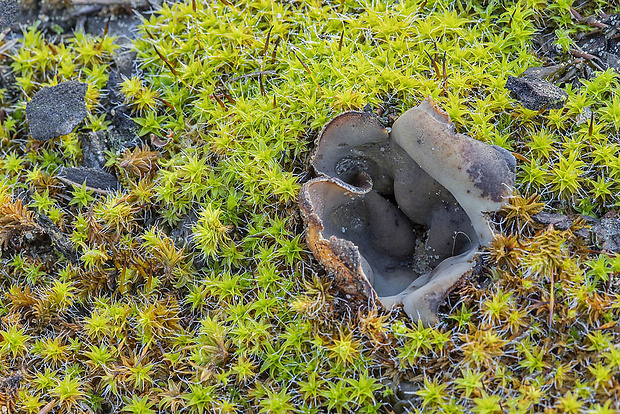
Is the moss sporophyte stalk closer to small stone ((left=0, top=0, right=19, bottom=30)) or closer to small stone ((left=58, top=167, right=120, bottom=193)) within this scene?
small stone ((left=58, top=167, right=120, bottom=193))

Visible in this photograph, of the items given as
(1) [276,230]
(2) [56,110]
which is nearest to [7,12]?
(2) [56,110]

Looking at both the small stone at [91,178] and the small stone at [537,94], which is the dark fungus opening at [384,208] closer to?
the small stone at [537,94]

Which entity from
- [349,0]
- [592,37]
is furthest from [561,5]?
[349,0]

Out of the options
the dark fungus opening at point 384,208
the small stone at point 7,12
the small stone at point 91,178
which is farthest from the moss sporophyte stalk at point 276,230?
the small stone at point 7,12

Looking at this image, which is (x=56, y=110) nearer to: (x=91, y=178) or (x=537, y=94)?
(x=91, y=178)

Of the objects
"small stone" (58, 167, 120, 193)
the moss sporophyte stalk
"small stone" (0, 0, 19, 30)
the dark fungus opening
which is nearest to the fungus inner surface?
the dark fungus opening

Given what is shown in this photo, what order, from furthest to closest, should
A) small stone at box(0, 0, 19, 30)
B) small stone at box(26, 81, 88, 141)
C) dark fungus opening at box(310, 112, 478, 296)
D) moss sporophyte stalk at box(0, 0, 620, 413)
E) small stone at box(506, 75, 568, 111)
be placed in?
small stone at box(0, 0, 19, 30) → small stone at box(26, 81, 88, 141) → small stone at box(506, 75, 568, 111) → dark fungus opening at box(310, 112, 478, 296) → moss sporophyte stalk at box(0, 0, 620, 413)

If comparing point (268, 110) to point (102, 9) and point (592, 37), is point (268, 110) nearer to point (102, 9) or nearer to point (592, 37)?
point (102, 9)
